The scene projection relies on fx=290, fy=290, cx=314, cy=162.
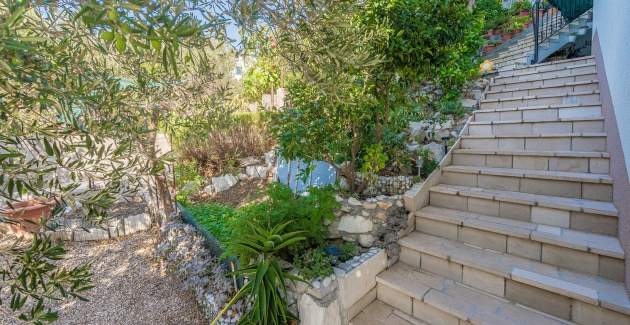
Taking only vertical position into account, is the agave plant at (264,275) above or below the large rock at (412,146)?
below

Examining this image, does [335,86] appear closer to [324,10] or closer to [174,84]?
[324,10]

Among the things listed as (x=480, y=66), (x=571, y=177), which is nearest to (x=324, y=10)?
(x=571, y=177)

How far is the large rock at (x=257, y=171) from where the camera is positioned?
20.3 ft

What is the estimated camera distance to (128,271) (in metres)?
3.54

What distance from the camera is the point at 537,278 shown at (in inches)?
79.4

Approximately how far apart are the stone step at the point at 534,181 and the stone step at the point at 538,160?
0.11 metres

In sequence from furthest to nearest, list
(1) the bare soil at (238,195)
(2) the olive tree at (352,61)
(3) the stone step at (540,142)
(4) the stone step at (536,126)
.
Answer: (1) the bare soil at (238,195), (4) the stone step at (536,126), (3) the stone step at (540,142), (2) the olive tree at (352,61)

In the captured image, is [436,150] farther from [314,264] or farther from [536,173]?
[314,264]

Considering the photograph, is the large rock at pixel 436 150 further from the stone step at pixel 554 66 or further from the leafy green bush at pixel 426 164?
the stone step at pixel 554 66

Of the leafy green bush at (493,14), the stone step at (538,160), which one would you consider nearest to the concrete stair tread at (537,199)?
the stone step at (538,160)

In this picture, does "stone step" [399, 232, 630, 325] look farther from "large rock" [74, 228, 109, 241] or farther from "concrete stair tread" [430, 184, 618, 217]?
"large rock" [74, 228, 109, 241]

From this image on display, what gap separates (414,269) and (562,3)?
274 inches

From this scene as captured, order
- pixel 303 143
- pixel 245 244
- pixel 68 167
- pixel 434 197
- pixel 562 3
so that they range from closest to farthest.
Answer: pixel 68 167 < pixel 245 244 < pixel 303 143 < pixel 434 197 < pixel 562 3

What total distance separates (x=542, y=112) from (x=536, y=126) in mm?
371
